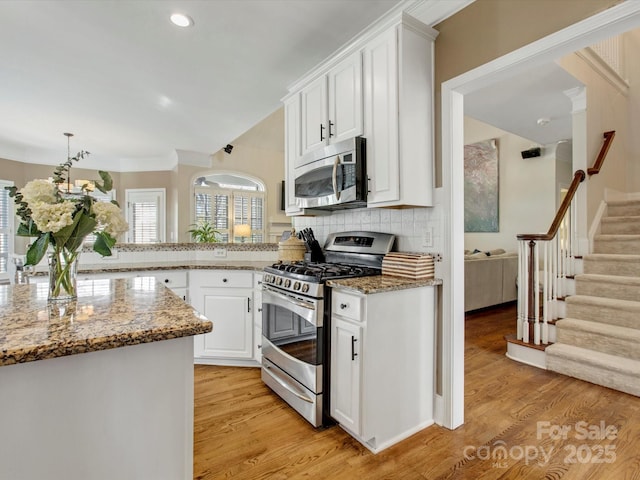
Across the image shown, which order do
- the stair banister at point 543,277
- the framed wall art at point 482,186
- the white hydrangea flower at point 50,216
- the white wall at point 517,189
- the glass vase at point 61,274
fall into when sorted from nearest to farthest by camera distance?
the white hydrangea flower at point 50,216
the glass vase at point 61,274
the stair banister at point 543,277
the white wall at point 517,189
the framed wall art at point 482,186

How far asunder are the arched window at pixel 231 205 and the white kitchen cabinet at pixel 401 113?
501 centimetres

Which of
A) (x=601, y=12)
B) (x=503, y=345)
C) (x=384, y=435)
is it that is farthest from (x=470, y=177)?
(x=384, y=435)

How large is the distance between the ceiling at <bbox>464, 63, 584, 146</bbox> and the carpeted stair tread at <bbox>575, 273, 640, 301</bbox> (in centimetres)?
195

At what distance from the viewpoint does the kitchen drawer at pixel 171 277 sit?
9.57 feet

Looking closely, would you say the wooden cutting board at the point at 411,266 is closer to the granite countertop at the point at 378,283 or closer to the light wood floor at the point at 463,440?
the granite countertop at the point at 378,283

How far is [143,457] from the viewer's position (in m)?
0.94

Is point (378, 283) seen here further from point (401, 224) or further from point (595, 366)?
point (595, 366)

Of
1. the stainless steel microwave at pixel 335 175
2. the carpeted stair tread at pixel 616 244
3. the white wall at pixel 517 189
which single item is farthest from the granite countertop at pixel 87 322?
the white wall at pixel 517 189

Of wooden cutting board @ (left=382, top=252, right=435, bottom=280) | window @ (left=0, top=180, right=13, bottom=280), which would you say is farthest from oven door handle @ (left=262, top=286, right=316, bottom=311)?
window @ (left=0, top=180, right=13, bottom=280)

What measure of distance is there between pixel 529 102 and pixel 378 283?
11.2 feet

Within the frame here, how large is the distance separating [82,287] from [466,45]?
2396mm

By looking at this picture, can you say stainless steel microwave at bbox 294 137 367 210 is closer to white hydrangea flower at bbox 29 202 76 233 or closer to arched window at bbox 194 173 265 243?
white hydrangea flower at bbox 29 202 76 233

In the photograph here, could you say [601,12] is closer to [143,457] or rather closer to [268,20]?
[268,20]

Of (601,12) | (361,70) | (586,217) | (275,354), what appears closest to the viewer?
(601,12)
